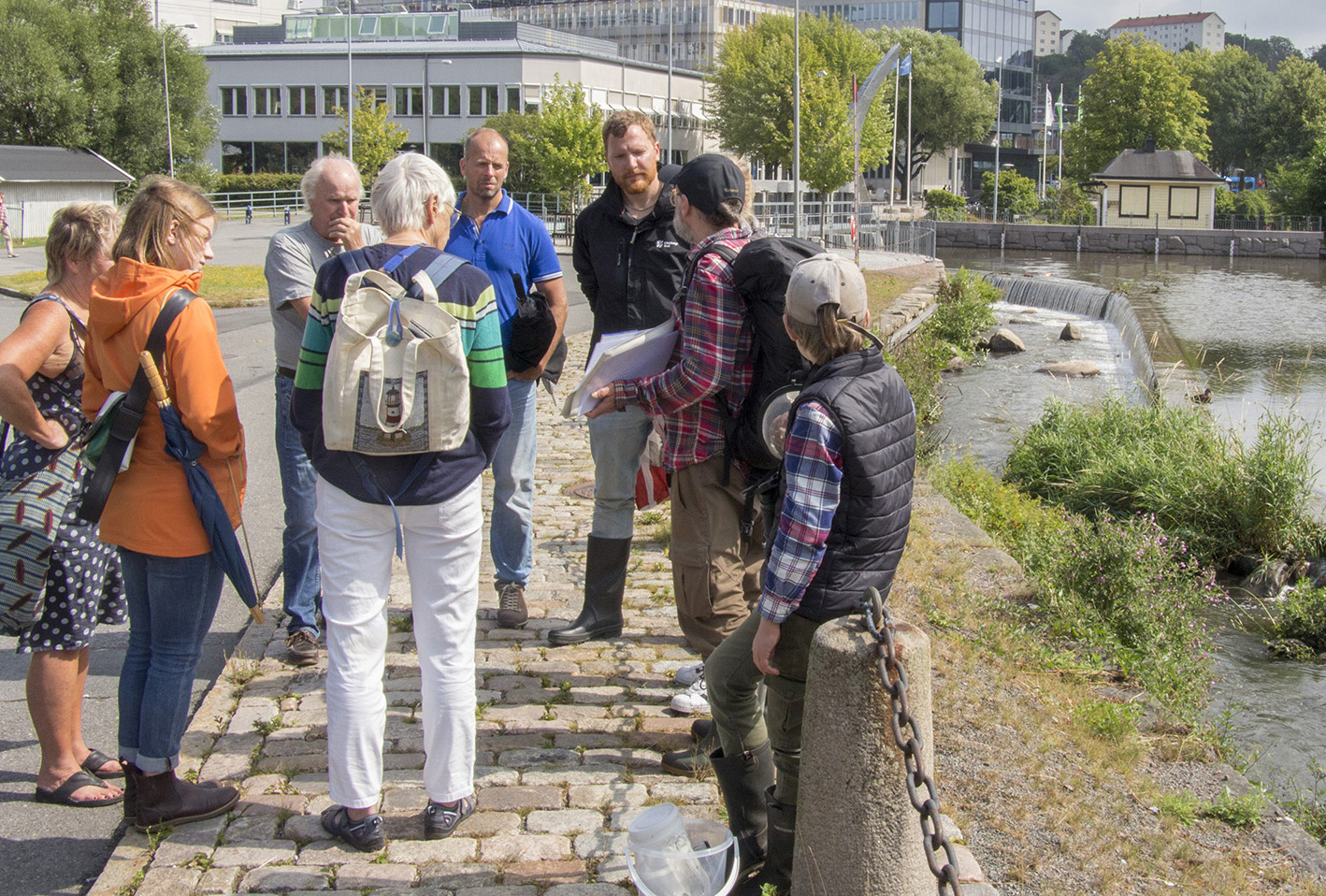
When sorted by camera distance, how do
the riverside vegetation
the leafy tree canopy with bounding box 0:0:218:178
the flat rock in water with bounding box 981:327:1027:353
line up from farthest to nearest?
the leafy tree canopy with bounding box 0:0:218:178 < the flat rock in water with bounding box 981:327:1027:353 < the riverside vegetation

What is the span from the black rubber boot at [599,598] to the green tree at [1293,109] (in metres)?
84.3

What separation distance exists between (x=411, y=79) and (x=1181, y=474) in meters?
75.8

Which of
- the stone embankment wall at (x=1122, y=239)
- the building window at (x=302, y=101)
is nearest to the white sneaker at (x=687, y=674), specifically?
the stone embankment wall at (x=1122, y=239)

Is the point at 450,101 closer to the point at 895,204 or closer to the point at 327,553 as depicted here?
the point at 895,204

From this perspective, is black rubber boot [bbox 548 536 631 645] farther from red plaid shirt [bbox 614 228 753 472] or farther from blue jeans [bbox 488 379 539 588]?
red plaid shirt [bbox 614 228 753 472]

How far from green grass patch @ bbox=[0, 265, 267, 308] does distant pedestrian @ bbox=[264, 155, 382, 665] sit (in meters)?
18.0

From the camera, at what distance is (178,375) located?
371 centimetres

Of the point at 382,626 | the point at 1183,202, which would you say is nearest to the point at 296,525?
the point at 382,626

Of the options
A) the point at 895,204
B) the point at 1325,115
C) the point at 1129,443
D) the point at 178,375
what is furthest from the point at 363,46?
the point at 178,375

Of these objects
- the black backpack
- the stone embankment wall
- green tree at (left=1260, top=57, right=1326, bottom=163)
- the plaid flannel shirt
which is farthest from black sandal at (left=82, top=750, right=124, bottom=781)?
green tree at (left=1260, top=57, right=1326, bottom=163)

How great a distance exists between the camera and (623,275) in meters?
5.13

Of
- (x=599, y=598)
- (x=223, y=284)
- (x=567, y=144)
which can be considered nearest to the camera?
(x=599, y=598)

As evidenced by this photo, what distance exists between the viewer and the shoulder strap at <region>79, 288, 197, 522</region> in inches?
146

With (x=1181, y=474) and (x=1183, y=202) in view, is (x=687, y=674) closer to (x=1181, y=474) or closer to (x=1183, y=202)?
(x=1181, y=474)
